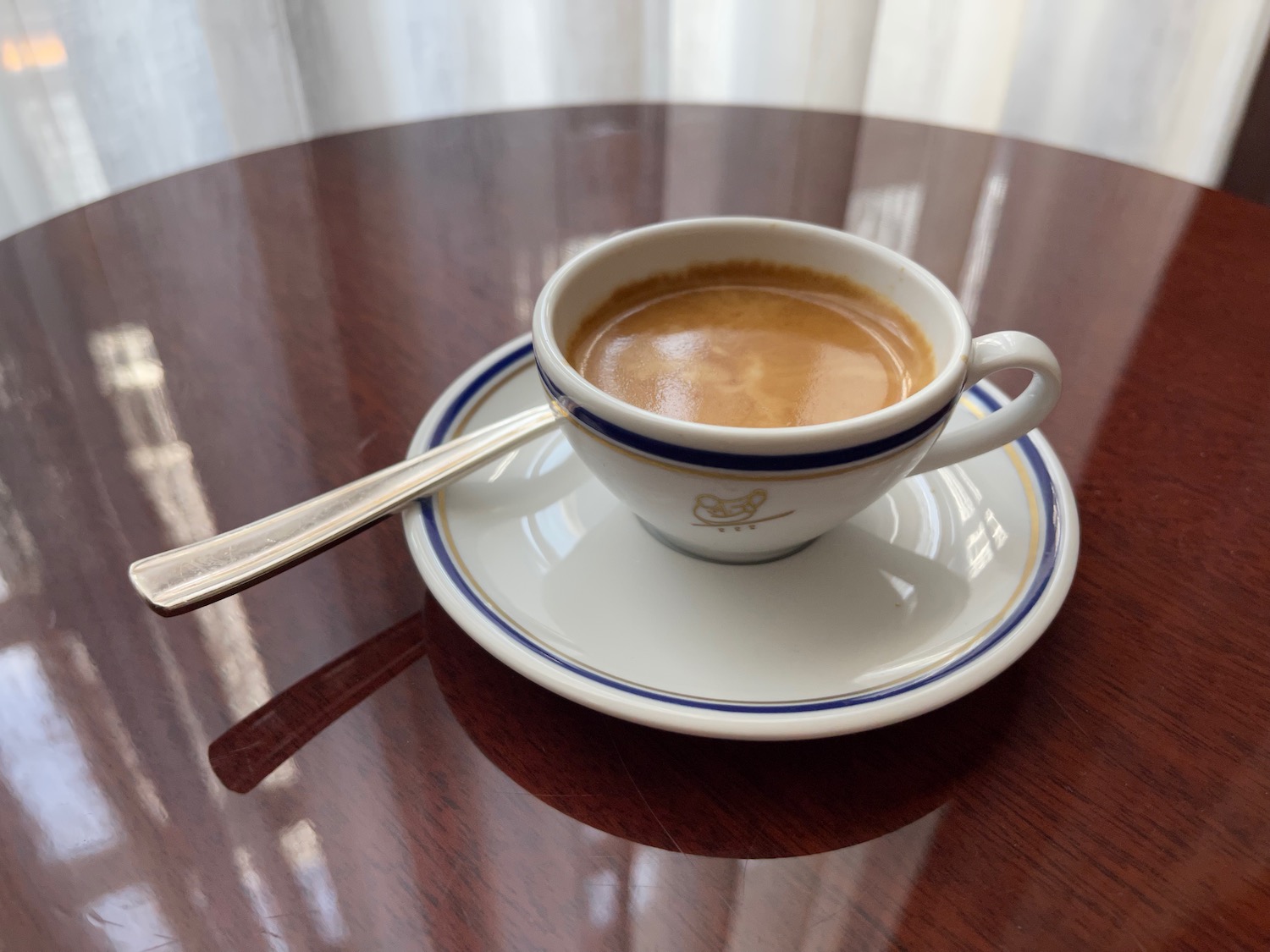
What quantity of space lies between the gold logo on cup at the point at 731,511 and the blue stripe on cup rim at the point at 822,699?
0.33 ft

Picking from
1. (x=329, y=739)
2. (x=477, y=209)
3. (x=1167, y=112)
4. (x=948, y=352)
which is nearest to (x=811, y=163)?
(x=477, y=209)

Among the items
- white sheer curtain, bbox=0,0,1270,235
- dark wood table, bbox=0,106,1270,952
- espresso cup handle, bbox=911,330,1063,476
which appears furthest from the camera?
white sheer curtain, bbox=0,0,1270,235

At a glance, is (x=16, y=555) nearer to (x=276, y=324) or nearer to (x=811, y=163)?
(x=276, y=324)

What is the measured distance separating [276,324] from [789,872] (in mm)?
636

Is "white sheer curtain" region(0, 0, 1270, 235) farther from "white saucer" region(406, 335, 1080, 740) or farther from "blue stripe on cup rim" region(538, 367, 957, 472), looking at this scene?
"blue stripe on cup rim" region(538, 367, 957, 472)

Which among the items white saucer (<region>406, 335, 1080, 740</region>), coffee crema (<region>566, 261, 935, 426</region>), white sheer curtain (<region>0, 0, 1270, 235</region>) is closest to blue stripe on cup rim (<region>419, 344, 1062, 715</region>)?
white saucer (<region>406, 335, 1080, 740</region>)

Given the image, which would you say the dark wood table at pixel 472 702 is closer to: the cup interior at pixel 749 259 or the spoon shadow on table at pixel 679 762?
the spoon shadow on table at pixel 679 762

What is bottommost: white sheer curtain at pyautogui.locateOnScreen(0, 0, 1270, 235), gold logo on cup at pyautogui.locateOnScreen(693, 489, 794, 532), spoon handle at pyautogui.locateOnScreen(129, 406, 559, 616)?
white sheer curtain at pyautogui.locateOnScreen(0, 0, 1270, 235)

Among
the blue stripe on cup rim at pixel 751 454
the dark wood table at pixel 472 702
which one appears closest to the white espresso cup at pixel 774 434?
the blue stripe on cup rim at pixel 751 454

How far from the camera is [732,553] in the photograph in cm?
59

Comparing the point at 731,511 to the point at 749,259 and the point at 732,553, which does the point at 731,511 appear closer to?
the point at 732,553

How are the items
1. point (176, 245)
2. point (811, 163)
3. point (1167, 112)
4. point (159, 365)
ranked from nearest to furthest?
point (159, 365), point (176, 245), point (811, 163), point (1167, 112)

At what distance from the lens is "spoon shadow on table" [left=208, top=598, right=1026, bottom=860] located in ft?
1.57

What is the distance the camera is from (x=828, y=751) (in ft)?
1.67
